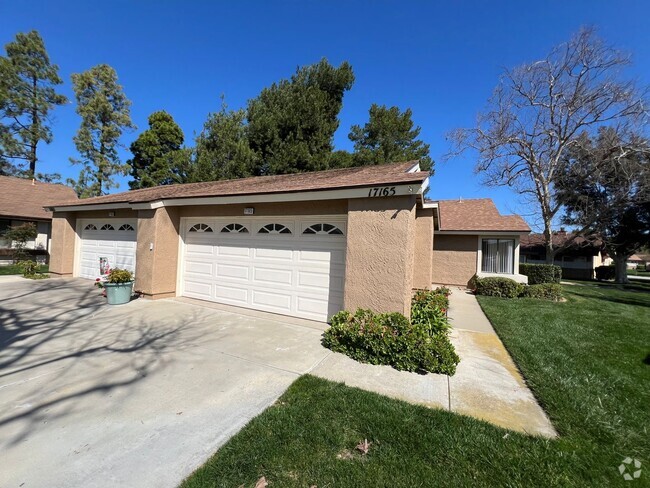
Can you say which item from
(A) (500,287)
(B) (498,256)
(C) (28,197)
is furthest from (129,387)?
(C) (28,197)

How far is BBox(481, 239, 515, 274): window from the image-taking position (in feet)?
45.1

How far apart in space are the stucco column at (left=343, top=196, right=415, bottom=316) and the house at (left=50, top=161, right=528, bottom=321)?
19 millimetres

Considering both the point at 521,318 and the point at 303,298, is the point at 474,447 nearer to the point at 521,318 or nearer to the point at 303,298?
the point at 303,298

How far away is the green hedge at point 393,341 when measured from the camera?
4375 millimetres

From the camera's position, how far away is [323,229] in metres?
6.65

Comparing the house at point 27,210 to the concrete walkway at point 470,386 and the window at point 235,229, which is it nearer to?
the window at point 235,229

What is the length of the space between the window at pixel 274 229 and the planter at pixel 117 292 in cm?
391

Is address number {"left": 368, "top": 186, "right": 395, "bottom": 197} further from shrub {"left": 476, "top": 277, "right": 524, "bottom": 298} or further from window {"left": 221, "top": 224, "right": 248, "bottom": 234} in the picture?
shrub {"left": 476, "top": 277, "right": 524, "bottom": 298}

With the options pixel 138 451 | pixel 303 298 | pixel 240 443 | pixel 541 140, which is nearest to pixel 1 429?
pixel 138 451

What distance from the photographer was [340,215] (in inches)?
251

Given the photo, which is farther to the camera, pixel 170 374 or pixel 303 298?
pixel 303 298

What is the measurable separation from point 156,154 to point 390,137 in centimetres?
2004

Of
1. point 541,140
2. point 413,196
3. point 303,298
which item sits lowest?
point 303,298

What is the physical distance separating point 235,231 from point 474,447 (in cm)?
687
